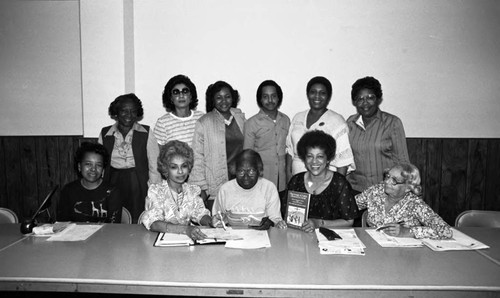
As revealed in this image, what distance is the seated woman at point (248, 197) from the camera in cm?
299

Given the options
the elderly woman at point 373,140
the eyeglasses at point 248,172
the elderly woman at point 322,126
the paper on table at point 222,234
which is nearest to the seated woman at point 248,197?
the eyeglasses at point 248,172

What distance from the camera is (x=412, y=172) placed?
8.81ft

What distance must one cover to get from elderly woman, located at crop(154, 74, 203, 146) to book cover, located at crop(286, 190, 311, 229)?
4.72 feet

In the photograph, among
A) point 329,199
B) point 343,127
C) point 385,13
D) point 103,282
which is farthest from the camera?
point 385,13

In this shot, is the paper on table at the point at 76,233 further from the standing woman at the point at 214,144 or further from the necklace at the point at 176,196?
the standing woman at the point at 214,144

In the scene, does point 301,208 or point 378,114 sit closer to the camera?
point 301,208

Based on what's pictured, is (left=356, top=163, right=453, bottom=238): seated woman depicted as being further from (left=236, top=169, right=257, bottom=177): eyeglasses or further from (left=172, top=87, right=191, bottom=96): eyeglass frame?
(left=172, top=87, right=191, bottom=96): eyeglass frame

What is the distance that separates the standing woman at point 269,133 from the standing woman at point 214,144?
0.21 m

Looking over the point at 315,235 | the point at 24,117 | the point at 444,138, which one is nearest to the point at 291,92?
the point at 444,138

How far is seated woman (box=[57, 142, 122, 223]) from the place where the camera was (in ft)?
10.0

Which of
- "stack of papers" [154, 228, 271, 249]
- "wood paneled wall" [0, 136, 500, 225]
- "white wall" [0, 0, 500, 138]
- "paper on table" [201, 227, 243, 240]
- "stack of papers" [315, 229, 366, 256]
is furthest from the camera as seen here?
"wood paneled wall" [0, 136, 500, 225]

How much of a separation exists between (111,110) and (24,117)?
1958 millimetres

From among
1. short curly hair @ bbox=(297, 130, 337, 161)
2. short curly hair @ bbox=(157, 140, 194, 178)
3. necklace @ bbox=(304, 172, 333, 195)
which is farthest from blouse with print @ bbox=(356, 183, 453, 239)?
short curly hair @ bbox=(157, 140, 194, 178)

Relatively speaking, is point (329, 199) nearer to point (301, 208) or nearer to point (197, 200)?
point (301, 208)
